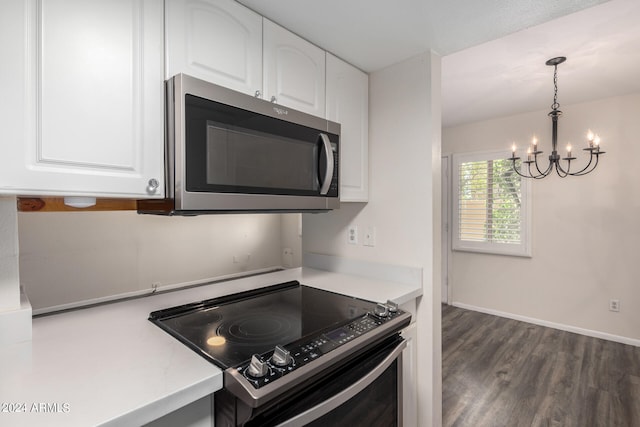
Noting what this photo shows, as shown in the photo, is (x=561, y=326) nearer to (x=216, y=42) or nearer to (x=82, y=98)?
(x=216, y=42)

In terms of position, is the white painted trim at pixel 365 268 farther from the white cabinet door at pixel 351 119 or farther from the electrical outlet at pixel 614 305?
the electrical outlet at pixel 614 305

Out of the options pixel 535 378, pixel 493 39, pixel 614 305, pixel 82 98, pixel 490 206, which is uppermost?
pixel 493 39

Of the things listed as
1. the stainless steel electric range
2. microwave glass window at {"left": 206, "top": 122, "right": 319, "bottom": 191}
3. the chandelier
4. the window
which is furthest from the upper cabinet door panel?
the window

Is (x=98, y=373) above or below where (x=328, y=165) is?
below

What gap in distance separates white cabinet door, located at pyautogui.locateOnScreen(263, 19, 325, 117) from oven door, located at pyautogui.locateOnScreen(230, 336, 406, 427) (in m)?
1.06

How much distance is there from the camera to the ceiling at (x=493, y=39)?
127 centimetres

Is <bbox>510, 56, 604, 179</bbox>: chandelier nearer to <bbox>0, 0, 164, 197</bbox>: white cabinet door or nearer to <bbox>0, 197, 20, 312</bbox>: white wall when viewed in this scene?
<bbox>0, 0, 164, 197</bbox>: white cabinet door

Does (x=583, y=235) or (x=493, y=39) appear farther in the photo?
(x=583, y=235)

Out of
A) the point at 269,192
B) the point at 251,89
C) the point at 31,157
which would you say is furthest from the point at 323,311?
the point at 31,157

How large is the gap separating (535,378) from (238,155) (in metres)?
2.77

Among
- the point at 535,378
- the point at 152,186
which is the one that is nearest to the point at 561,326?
the point at 535,378

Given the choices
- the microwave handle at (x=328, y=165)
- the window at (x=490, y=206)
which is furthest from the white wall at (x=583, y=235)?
the microwave handle at (x=328, y=165)

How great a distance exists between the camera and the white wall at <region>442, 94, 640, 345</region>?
2.96 m

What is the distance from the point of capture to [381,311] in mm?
1226
